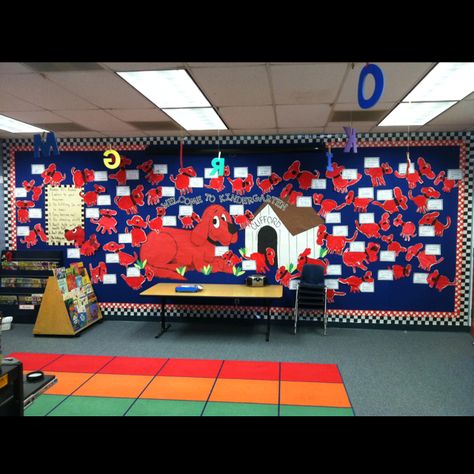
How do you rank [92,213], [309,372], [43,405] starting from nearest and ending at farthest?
[43,405] → [309,372] → [92,213]

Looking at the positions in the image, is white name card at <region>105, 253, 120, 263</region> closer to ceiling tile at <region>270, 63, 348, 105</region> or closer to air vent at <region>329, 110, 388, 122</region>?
ceiling tile at <region>270, 63, 348, 105</region>

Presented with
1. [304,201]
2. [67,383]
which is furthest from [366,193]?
[67,383]

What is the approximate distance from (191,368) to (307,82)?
3.42m

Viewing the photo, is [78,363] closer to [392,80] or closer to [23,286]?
[23,286]

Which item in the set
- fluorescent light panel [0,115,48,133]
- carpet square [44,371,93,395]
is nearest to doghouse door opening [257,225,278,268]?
carpet square [44,371,93,395]

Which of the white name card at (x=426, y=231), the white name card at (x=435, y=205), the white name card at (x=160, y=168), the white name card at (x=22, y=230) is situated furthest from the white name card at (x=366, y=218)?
the white name card at (x=22, y=230)

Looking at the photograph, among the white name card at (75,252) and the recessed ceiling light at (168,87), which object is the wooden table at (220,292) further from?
the recessed ceiling light at (168,87)

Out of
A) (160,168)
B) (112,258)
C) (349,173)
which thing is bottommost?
(112,258)

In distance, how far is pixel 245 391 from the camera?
12.1 feet

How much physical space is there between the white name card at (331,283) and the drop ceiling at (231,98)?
7.86ft

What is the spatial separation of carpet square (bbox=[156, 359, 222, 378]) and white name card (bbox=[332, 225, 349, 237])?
2822 millimetres

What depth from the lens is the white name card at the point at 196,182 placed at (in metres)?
6.06
